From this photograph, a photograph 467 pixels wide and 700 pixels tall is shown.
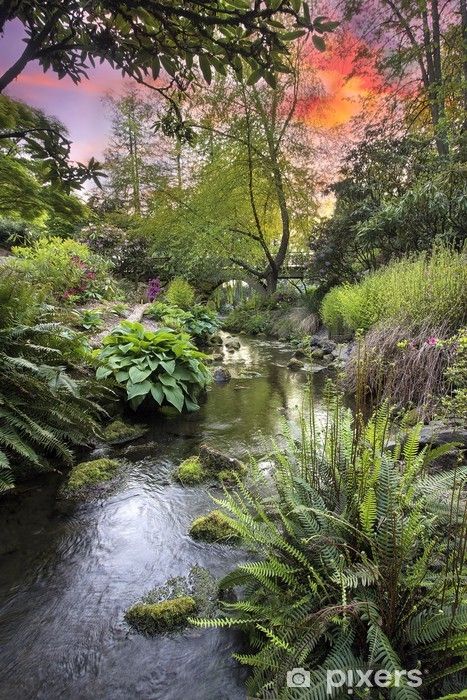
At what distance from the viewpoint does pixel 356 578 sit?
3.88 feet

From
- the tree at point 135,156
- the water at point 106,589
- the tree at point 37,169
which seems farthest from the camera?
the tree at point 135,156

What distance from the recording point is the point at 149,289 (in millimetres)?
12828

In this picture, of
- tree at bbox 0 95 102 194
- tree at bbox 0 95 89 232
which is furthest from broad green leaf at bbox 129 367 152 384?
tree at bbox 0 95 102 194

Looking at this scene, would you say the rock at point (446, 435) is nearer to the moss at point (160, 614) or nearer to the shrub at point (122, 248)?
the moss at point (160, 614)

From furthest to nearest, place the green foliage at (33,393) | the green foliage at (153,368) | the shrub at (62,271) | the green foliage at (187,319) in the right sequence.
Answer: the green foliage at (187,319), the shrub at (62,271), the green foliage at (153,368), the green foliage at (33,393)

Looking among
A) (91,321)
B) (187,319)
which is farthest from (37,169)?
(187,319)

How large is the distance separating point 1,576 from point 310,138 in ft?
47.4

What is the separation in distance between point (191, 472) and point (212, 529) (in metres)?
0.74

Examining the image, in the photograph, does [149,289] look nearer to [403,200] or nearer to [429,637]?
[403,200]

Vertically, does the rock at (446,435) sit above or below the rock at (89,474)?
above

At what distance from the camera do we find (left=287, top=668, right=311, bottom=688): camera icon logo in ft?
3.51

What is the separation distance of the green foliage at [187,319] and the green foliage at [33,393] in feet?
15.5

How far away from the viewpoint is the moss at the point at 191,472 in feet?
9.46

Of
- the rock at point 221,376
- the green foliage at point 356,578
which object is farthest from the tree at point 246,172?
the green foliage at point 356,578
